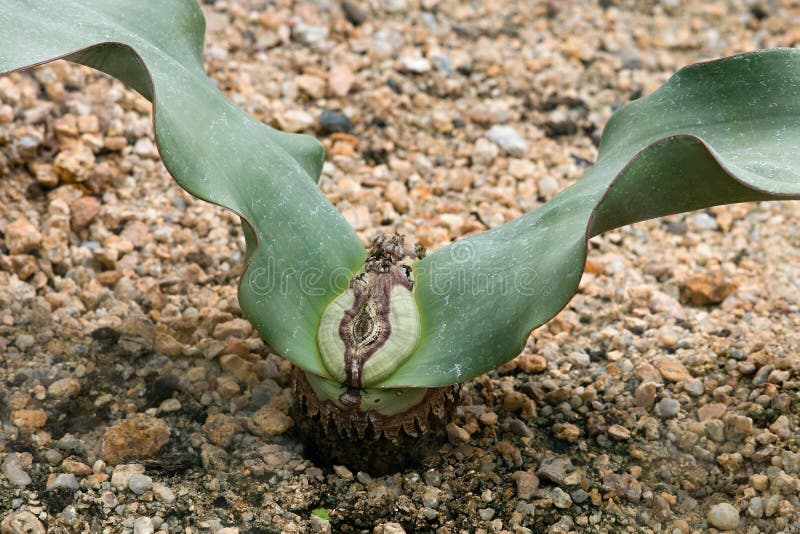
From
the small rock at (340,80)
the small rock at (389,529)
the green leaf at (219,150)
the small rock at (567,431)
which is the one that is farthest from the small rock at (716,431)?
the small rock at (340,80)

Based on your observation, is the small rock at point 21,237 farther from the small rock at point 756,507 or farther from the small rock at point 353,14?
the small rock at point 756,507

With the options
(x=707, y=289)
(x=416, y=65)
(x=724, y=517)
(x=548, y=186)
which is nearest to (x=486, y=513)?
(x=724, y=517)

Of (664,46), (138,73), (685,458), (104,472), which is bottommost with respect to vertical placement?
(104,472)

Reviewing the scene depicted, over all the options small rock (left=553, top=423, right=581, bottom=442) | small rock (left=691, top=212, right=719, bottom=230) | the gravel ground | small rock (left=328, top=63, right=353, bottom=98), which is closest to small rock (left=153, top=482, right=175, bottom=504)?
the gravel ground

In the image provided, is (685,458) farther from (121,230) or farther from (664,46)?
(664,46)

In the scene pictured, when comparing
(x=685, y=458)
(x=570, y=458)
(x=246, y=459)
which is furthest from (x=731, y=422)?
(x=246, y=459)

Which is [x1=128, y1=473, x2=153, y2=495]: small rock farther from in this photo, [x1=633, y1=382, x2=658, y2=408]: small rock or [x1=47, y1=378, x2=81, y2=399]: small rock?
[x1=633, y1=382, x2=658, y2=408]: small rock
